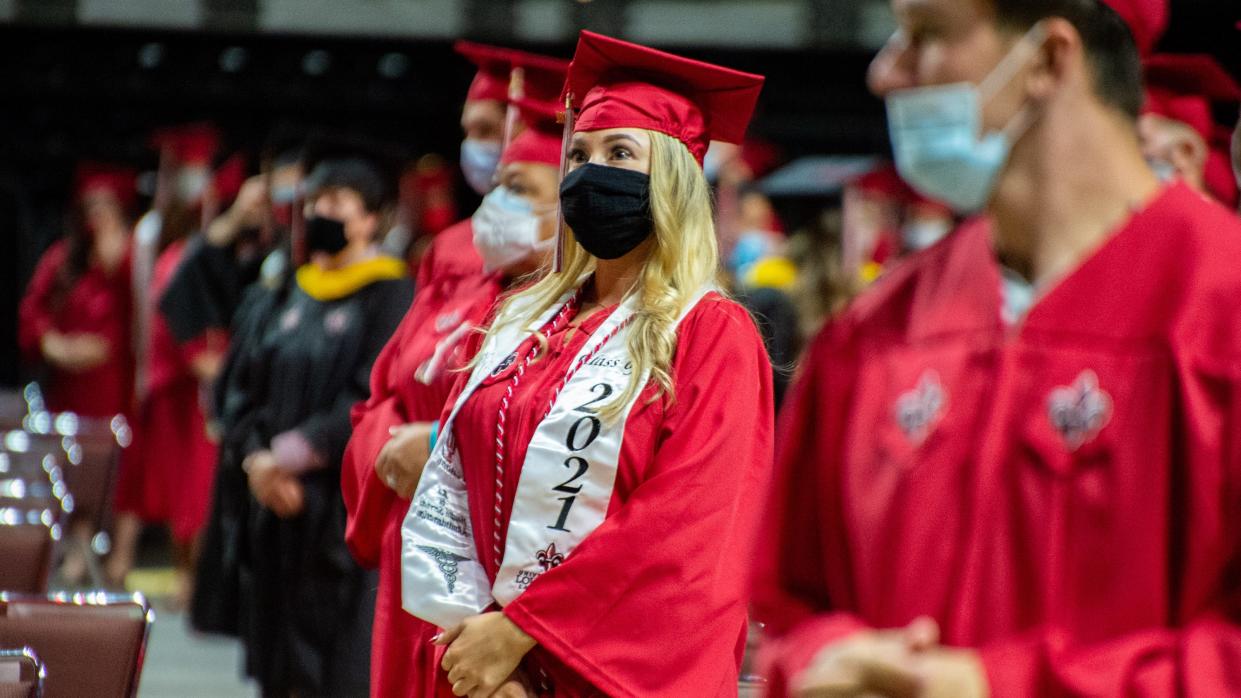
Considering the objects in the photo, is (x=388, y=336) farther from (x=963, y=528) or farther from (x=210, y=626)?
(x=963, y=528)

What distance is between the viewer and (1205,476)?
1.33m

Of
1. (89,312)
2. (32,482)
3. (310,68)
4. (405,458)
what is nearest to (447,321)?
(405,458)

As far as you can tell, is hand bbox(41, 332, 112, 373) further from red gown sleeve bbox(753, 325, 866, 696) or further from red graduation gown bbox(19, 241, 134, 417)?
red gown sleeve bbox(753, 325, 866, 696)

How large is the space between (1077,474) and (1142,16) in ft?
1.52

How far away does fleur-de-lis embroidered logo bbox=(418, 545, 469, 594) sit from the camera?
2.62 metres

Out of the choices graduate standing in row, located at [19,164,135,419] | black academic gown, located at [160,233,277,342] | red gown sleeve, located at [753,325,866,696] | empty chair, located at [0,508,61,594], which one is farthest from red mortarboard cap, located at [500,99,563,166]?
graduate standing in row, located at [19,164,135,419]

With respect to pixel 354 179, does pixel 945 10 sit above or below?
above

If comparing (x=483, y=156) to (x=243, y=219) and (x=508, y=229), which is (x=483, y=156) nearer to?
(x=508, y=229)

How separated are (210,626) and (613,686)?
3390 millimetres

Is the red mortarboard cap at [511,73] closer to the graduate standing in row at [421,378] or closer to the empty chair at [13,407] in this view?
the graduate standing in row at [421,378]

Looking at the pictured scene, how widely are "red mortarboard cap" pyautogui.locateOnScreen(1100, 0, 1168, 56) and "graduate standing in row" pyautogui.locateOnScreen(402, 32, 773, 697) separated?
3.74 feet

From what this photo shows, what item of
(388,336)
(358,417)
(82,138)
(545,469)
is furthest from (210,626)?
(82,138)

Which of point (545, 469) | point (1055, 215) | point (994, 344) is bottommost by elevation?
point (545, 469)

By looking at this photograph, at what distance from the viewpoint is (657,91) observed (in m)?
2.77
